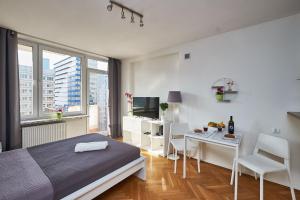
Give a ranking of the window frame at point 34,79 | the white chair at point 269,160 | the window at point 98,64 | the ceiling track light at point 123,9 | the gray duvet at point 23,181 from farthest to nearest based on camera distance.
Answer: the window at point 98,64, the window frame at point 34,79, the ceiling track light at point 123,9, the white chair at point 269,160, the gray duvet at point 23,181

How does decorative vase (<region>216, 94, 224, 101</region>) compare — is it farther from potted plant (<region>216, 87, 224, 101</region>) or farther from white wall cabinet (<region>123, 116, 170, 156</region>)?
white wall cabinet (<region>123, 116, 170, 156</region>)

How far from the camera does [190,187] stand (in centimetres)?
206

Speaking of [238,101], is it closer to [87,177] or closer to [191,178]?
[191,178]

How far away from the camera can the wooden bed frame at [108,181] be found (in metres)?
1.48

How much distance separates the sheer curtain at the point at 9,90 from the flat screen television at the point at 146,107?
2.37 metres

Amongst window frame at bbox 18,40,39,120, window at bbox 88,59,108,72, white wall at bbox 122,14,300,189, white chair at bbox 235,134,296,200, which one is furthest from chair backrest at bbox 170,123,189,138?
window frame at bbox 18,40,39,120

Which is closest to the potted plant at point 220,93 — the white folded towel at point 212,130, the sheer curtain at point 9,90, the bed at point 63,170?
the white folded towel at point 212,130

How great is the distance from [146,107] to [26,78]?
2.60 m

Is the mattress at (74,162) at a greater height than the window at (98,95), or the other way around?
the window at (98,95)

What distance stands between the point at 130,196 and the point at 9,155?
1648mm

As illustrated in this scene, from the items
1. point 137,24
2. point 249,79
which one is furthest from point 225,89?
point 137,24

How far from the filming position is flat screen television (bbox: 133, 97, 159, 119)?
11.1ft

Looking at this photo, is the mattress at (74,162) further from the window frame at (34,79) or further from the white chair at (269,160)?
the white chair at (269,160)

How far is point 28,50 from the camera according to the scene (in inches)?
118
